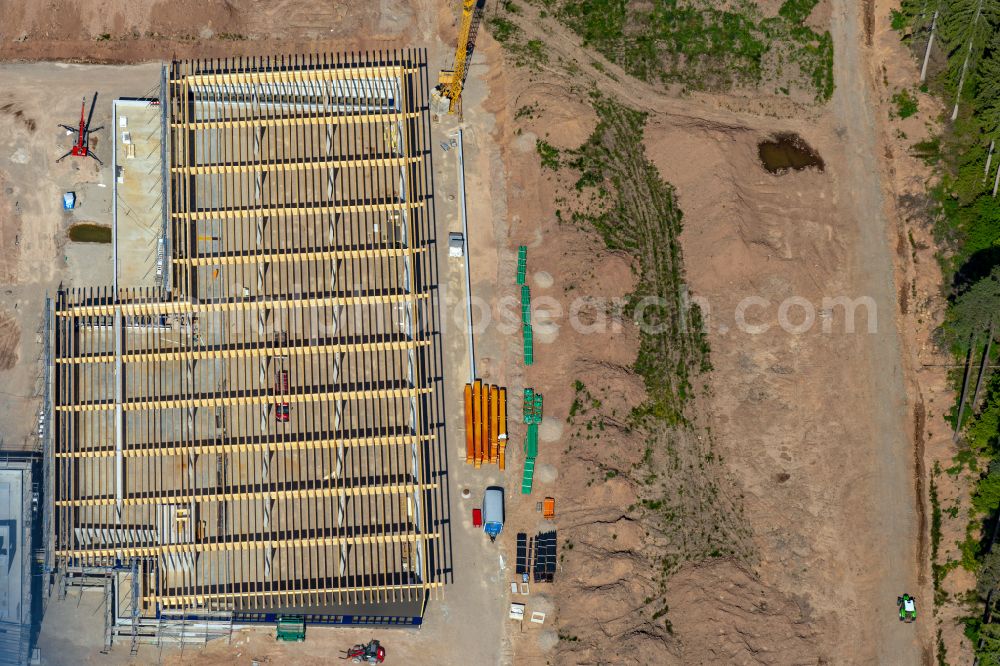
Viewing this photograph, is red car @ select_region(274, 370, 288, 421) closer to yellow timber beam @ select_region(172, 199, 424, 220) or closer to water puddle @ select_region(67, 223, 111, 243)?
yellow timber beam @ select_region(172, 199, 424, 220)

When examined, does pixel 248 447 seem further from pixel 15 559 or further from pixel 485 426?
pixel 15 559

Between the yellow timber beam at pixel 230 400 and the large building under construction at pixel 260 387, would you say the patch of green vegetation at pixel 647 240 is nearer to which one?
the large building under construction at pixel 260 387

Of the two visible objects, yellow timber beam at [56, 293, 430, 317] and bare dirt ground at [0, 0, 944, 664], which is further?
yellow timber beam at [56, 293, 430, 317]

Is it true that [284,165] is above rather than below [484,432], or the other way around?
above

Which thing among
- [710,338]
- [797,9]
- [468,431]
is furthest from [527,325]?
[797,9]

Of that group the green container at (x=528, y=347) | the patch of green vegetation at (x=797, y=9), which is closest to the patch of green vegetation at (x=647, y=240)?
the green container at (x=528, y=347)

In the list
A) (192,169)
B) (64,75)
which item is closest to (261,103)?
(192,169)

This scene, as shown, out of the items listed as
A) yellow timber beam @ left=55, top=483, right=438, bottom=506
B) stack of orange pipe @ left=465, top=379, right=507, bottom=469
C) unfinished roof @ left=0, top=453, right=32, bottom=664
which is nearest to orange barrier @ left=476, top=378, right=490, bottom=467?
stack of orange pipe @ left=465, top=379, right=507, bottom=469

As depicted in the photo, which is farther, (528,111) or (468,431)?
(528,111)
